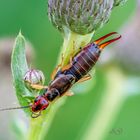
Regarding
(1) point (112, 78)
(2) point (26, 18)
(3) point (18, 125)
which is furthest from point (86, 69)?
(2) point (26, 18)

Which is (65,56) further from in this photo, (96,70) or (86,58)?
(96,70)

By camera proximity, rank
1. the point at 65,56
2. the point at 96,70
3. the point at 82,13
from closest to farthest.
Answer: the point at 82,13 → the point at 65,56 → the point at 96,70

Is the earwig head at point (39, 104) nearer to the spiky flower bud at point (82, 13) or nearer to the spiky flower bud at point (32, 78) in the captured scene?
the spiky flower bud at point (32, 78)

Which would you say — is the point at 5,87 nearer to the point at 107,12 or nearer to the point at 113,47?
the point at 113,47

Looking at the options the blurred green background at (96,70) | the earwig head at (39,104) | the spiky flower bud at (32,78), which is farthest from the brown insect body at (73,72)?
the blurred green background at (96,70)

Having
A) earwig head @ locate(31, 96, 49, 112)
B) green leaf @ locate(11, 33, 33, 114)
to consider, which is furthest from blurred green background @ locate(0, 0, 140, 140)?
green leaf @ locate(11, 33, 33, 114)

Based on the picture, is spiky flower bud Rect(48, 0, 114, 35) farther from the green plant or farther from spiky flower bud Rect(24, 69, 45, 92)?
spiky flower bud Rect(24, 69, 45, 92)

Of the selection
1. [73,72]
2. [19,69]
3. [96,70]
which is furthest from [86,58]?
[96,70]
